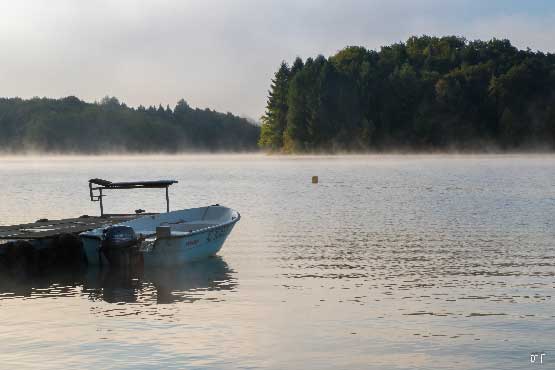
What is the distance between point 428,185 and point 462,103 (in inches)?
4246

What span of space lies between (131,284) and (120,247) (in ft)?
7.36

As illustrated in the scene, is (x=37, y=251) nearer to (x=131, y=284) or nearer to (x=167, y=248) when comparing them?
(x=167, y=248)

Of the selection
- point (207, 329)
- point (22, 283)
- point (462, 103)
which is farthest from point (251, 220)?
point (462, 103)

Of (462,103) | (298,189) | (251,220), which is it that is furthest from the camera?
(462,103)

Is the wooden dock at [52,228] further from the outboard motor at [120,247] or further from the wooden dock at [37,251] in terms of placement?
the outboard motor at [120,247]

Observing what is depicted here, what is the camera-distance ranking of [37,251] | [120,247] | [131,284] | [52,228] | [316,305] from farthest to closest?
[52,228]
[37,251]
[120,247]
[131,284]
[316,305]

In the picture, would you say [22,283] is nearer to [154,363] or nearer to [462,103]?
[154,363]

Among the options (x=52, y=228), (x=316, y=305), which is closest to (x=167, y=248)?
(x=52, y=228)

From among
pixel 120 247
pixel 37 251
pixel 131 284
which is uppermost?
pixel 120 247

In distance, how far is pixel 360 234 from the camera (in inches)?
1714

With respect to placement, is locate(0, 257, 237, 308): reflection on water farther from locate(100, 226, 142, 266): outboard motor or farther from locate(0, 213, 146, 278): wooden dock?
locate(0, 213, 146, 278): wooden dock

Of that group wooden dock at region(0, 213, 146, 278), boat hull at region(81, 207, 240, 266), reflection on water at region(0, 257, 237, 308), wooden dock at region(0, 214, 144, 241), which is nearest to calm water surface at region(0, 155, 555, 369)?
reflection on water at region(0, 257, 237, 308)

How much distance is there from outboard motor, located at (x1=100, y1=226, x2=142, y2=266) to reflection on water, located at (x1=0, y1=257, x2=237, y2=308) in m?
0.38

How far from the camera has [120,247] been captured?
31.5 metres
